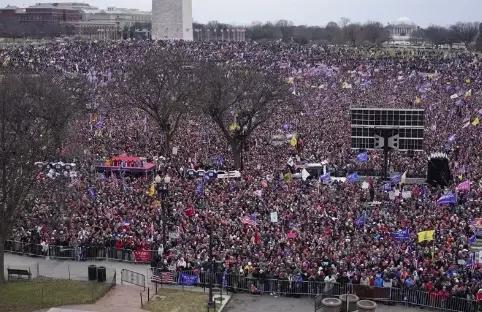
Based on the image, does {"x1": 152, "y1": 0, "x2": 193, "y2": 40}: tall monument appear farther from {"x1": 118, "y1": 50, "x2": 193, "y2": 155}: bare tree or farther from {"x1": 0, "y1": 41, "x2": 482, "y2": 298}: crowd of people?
{"x1": 118, "y1": 50, "x2": 193, "y2": 155}: bare tree

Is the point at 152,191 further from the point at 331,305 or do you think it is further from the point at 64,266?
the point at 331,305

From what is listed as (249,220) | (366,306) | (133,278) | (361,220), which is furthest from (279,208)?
(366,306)

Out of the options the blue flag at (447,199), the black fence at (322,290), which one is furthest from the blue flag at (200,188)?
the blue flag at (447,199)

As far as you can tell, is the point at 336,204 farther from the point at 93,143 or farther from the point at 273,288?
the point at 93,143

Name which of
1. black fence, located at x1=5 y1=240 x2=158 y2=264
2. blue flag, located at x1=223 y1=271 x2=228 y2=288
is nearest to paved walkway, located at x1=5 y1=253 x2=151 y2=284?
black fence, located at x1=5 y1=240 x2=158 y2=264

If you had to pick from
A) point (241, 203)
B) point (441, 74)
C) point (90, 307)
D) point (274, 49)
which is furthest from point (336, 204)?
point (274, 49)
